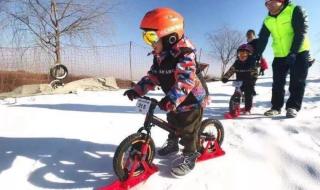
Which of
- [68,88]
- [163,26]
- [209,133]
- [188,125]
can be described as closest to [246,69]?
[209,133]

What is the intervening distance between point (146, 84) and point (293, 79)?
102 inches

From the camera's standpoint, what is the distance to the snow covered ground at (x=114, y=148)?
10.4 ft

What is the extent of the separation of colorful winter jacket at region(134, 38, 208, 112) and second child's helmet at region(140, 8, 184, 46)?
0.27 ft

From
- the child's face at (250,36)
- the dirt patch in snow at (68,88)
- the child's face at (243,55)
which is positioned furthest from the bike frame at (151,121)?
the dirt patch in snow at (68,88)

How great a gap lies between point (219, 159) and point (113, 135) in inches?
54.3

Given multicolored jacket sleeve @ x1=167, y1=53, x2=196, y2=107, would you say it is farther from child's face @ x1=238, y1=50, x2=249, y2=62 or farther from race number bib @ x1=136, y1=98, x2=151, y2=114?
child's face @ x1=238, y1=50, x2=249, y2=62

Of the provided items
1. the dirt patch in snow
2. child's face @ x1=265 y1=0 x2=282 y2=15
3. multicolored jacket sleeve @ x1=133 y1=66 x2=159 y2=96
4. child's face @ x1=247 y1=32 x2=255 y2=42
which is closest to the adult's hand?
child's face @ x1=265 y1=0 x2=282 y2=15

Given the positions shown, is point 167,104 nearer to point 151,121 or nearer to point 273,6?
point 151,121

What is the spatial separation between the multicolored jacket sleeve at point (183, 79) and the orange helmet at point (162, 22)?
26 centimetres

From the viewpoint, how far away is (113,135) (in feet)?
14.5

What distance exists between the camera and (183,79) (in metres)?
3.07

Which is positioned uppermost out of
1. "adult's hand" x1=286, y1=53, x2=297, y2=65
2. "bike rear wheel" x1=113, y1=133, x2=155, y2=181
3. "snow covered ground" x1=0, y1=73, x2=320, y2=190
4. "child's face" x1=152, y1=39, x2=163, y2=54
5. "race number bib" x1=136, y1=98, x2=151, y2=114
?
"child's face" x1=152, y1=39, x2=163, y2=54

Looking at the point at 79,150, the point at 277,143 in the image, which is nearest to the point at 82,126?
the point at 79,150

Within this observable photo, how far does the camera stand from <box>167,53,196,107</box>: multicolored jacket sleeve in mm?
2994
